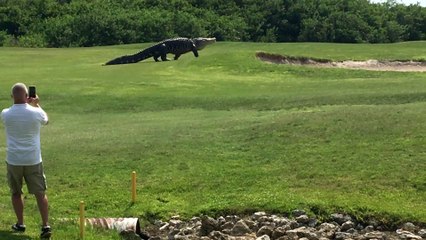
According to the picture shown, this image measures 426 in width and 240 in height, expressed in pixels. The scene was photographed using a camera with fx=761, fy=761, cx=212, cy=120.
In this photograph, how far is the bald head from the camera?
10.1 metres

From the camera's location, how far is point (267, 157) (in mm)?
15984

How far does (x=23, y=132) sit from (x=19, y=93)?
1.71 feet

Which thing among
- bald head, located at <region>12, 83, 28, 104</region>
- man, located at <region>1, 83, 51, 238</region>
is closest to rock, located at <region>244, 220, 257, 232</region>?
man, located at <region>1, 83, 51, 238</region>

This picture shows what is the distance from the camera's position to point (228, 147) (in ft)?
56.9

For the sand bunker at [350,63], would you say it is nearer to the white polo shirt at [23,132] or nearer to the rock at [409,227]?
the rock at [409,227]

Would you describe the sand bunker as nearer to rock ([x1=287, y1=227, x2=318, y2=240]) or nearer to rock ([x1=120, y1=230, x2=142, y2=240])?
rock ([x1=287, y1=227, x2=318, y2=240])

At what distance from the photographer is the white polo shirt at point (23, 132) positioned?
1010 centimetres

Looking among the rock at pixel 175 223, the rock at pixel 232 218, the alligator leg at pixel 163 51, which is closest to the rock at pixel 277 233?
the rock at pixel 232 218

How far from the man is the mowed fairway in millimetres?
763

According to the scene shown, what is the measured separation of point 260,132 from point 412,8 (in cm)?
6134

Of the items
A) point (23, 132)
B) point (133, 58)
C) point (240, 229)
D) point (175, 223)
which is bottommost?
point (133, 58)

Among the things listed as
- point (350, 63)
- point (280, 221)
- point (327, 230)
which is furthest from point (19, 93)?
point (350, 63)

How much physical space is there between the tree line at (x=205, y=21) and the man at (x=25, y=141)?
55545mm

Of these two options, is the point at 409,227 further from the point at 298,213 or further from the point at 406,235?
the point at 298,213
